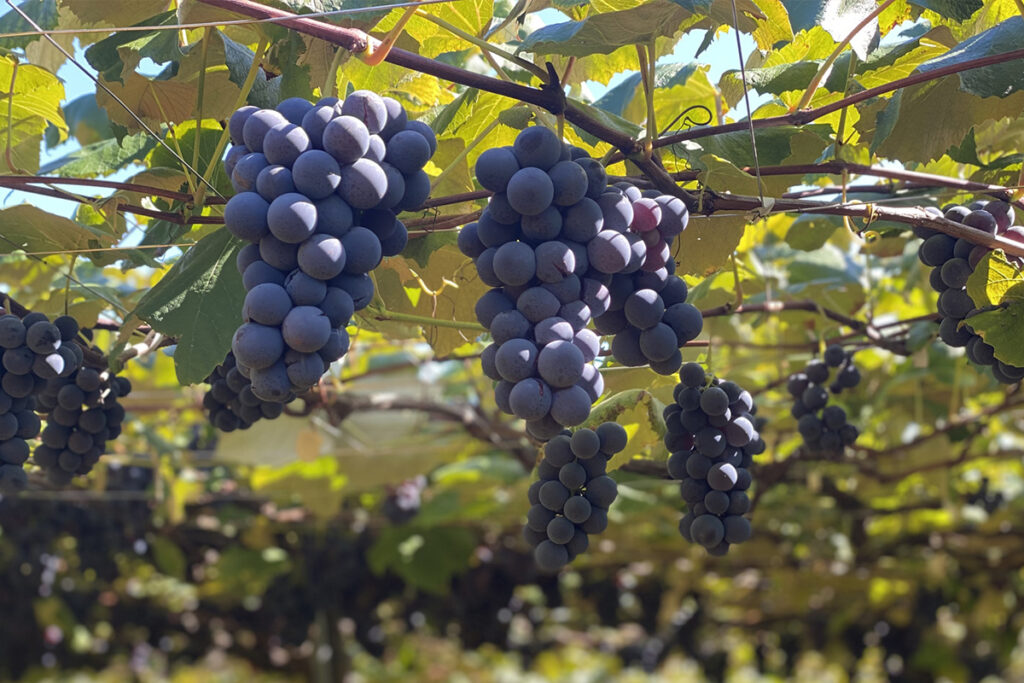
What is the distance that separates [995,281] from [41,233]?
1.44m

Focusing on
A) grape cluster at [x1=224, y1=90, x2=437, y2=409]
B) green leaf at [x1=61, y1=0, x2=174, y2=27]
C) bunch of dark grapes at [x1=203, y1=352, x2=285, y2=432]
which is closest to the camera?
grape cluster at [x1=224, y1=90, x2=437, y2=409]

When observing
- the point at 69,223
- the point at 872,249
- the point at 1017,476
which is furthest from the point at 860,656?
the point at 69,223

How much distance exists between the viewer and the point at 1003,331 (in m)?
1.25

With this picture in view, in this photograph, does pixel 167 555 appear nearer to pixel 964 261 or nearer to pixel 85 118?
pixel 85 118

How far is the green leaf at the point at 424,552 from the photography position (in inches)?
196

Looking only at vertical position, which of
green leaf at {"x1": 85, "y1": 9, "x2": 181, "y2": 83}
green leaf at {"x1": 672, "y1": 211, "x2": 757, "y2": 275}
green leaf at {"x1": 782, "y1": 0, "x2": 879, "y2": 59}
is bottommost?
green leaf at {"x1": 672, "y1": 211, "x2": 757, "y2": 275}

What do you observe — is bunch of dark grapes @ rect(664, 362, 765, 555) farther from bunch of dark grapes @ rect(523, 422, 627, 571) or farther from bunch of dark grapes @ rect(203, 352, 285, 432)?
bunch of dark grapes @ rect(203, 352, 285, 432)

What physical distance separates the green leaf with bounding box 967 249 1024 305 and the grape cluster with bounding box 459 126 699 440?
1.56 ft

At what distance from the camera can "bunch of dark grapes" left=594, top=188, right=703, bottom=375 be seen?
1.01m

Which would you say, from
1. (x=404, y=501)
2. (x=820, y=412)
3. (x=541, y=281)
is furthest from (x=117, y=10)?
(x=404, y=501)

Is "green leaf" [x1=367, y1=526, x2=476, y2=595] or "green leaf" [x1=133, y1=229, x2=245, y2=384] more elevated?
"green leaf" [x1=367, y1=526, x2=476, y2=595]

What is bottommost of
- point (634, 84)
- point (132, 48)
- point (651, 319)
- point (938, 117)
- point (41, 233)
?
point (651, 319)

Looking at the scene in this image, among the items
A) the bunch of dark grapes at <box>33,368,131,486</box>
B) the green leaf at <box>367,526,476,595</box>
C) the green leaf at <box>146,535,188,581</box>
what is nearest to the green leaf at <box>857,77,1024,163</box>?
the bunch of dark grapes at <box>33,368,131,486</box>

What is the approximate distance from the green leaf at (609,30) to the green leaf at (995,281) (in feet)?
1.71
